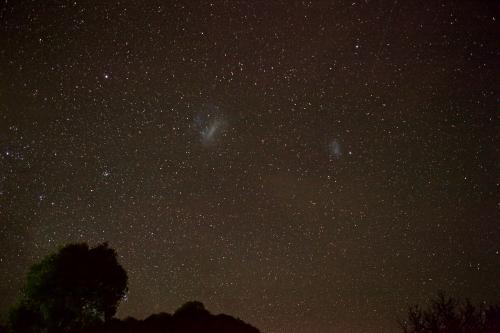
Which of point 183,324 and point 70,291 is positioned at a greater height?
point 70,291

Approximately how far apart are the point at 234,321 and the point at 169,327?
4.57 metres

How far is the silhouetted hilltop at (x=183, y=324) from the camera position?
949 inches

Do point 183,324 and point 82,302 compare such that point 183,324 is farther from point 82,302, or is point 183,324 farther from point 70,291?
point 70,291

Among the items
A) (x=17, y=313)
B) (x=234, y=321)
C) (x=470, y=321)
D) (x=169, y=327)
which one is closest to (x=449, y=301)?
(x=470, y=321)

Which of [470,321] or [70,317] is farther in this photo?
[470,321]

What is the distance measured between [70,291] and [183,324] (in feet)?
23.4

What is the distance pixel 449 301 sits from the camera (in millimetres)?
27688

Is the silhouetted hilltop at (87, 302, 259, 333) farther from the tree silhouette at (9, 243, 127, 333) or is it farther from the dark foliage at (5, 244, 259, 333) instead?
the tree silhouette at (9, 243, 127, 333)

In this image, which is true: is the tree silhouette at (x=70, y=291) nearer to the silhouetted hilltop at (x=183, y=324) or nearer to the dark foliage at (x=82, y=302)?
the dark foliage at (x=82, y=302)

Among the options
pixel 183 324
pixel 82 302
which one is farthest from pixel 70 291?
pixel 183 324

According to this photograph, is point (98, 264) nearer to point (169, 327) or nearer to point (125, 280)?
point (125, 280)

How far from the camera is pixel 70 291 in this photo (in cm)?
2453

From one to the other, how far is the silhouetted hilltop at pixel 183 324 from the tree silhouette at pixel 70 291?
1365mm

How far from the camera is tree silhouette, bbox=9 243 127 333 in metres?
24.5
